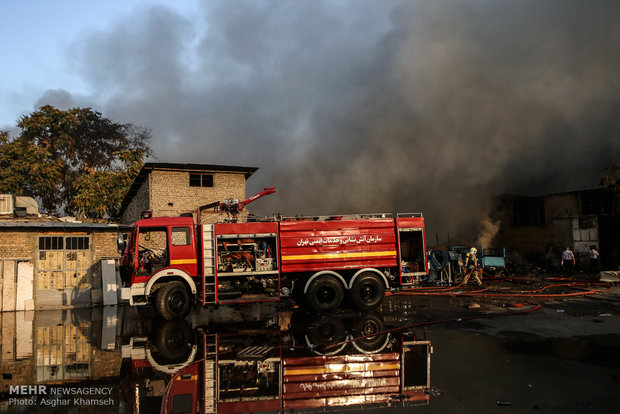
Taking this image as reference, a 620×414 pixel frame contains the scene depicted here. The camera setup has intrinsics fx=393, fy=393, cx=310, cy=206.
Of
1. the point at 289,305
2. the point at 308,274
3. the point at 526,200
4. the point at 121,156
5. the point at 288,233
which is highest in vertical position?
the point at 121,156

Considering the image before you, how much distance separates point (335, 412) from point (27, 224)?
14.8 m

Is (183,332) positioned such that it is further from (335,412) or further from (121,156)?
(121,156)

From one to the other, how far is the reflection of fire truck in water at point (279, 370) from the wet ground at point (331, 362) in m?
0.03

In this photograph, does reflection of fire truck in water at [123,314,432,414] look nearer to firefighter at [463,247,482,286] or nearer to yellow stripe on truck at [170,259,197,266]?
yellow stripe on truck at [170,259,197,266]

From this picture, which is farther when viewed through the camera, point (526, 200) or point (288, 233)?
point (526, 200)

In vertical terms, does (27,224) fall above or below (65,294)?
above

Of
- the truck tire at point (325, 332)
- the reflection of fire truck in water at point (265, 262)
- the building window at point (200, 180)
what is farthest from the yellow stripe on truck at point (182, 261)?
the building window at point (200, 180)

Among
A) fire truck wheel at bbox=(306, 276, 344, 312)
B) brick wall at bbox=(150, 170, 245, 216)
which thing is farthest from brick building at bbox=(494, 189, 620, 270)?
brick wall at bbox=(150, 170, 245, 216)

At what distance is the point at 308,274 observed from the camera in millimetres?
11789

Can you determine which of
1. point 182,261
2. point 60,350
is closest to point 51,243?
point 182,261

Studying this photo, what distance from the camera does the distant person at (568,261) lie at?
1892 centimetres

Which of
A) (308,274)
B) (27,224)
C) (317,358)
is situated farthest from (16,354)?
(27,224)

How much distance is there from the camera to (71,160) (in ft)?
107

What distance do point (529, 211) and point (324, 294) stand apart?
1857 cm
